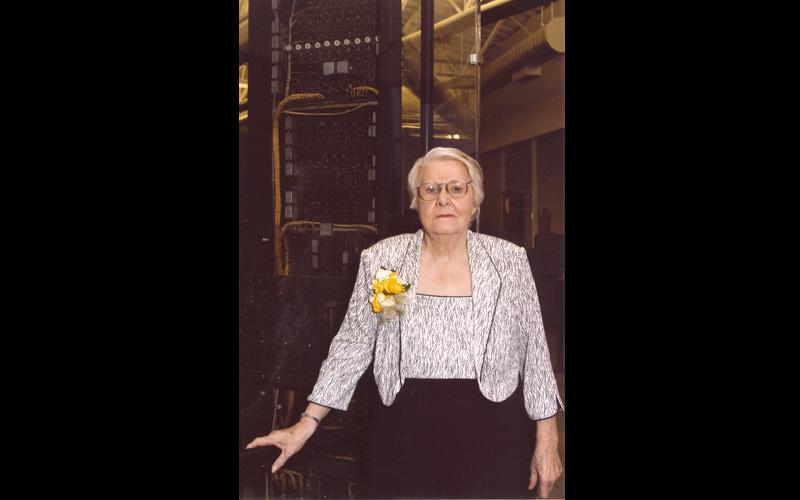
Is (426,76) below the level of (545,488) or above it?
above

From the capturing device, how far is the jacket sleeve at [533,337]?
7.55 feet

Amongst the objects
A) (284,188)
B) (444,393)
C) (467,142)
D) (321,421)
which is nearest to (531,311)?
(444,393)

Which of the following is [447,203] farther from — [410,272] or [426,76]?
[426,76]

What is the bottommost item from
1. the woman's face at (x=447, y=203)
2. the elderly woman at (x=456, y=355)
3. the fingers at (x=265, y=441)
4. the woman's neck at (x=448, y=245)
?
the fingers at (x=265, y=441)

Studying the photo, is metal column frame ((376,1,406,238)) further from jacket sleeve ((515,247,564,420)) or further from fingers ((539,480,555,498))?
fingers ((539,480,555,498))

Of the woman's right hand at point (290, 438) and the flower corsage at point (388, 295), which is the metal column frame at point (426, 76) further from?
the woman's right hand at point (290, 438)

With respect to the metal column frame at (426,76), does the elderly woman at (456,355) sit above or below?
below

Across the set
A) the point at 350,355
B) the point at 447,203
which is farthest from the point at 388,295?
the point at 447,203

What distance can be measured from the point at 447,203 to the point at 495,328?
0.41 m

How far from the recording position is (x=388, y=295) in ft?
7.65

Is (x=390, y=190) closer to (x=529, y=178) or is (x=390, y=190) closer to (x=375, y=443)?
(x=529, y=178)

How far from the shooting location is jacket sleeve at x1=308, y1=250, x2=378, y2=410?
2.36 meters

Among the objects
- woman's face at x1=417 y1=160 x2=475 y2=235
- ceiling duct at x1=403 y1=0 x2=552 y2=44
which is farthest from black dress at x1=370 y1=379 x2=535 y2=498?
ceiling duct at x1=403 y1=0 x2=552 y2=44

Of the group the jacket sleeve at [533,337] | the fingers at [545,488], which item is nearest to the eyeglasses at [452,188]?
the jacket sleeve at [533,337]
